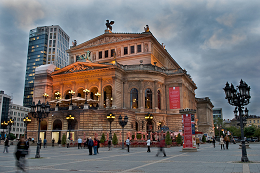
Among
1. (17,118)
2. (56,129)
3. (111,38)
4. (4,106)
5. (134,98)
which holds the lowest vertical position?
(56,129)

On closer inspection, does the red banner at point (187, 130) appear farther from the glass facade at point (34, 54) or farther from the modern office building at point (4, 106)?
the glass facade at point (34, 54)

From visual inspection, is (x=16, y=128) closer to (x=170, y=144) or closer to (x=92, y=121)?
(x=92, y=121)

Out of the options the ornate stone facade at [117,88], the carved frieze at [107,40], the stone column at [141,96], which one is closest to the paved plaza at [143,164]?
the ornate stone facade at [117,88]

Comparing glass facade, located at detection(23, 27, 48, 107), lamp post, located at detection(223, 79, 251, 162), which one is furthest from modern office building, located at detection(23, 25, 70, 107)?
lamp post, located at detection(223, 79, 251, 162)

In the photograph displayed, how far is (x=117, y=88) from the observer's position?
4784 cm

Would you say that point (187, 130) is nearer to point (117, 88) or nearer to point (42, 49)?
point (117, 88)

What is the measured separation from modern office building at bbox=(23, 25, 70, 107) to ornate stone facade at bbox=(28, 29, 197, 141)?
264 ft

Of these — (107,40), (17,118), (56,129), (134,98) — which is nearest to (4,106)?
(17,118)

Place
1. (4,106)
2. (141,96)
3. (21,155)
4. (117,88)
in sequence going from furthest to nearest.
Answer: (4,106), (141,96), (117,88), (21,155)

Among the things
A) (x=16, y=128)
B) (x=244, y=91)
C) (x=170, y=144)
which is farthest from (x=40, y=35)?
(x=244, y=91)

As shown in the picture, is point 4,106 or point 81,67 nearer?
point 81,67

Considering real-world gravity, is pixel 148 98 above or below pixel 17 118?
above

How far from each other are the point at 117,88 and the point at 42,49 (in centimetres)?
9879

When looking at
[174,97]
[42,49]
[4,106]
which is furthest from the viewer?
[42,49]
